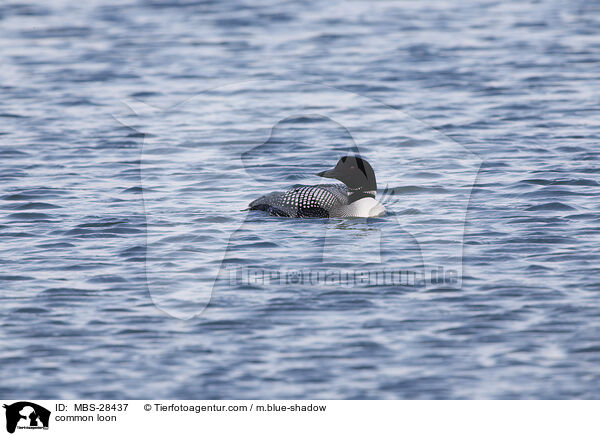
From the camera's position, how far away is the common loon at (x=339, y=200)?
9594mm

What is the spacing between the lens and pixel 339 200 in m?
9.69

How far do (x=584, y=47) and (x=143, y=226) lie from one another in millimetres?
10889

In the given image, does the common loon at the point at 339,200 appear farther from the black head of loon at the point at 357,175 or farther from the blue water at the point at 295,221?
the blue water at the point at 295,221

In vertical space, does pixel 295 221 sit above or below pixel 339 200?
below

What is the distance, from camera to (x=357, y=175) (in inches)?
380

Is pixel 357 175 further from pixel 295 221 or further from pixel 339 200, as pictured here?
pixel 295 221

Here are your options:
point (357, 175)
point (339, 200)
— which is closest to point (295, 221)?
point (339, 200)

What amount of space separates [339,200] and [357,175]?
0.94 feet

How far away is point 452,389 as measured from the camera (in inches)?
239

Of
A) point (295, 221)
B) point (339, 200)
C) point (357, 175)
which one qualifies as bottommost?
point (295, 221)

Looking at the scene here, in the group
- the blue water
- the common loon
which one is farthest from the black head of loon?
the blue water

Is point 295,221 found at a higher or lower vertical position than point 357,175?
lower

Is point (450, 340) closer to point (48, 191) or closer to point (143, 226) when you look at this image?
point (143, 226)

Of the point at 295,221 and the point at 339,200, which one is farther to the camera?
the point at 339,200
